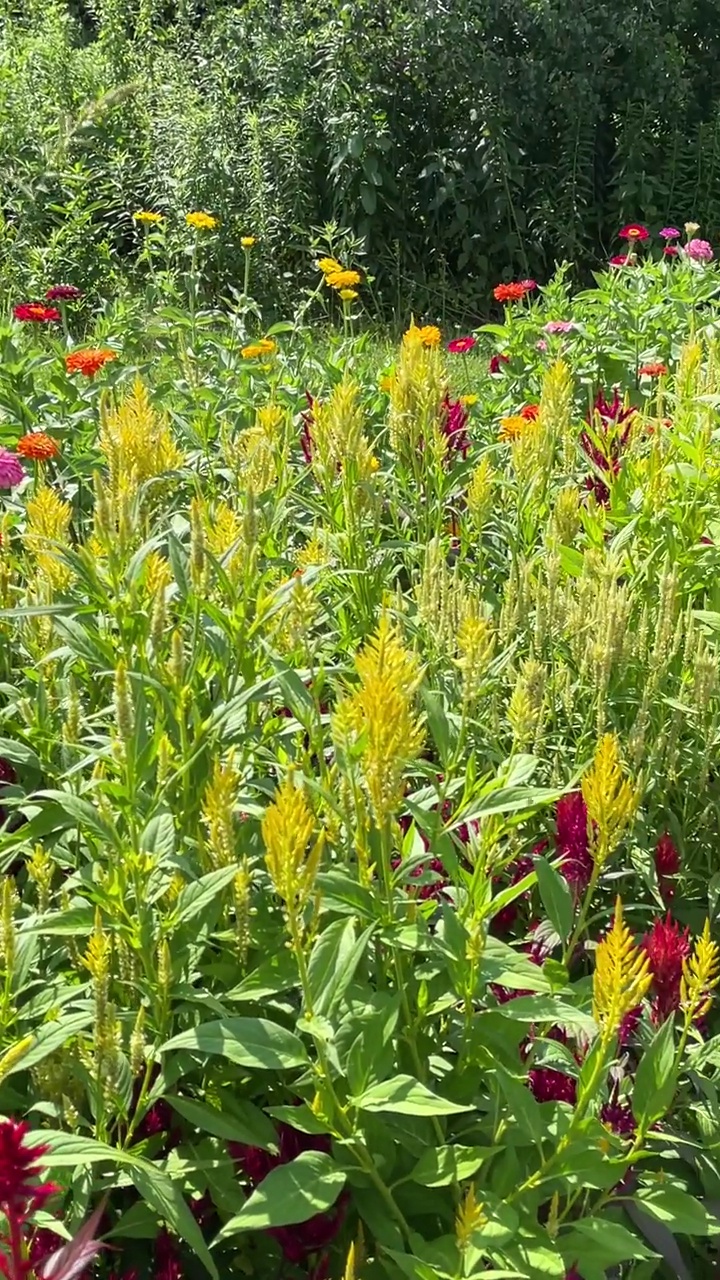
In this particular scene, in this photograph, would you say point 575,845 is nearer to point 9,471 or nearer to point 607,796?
point 607,796

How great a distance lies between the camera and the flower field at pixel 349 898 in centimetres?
125

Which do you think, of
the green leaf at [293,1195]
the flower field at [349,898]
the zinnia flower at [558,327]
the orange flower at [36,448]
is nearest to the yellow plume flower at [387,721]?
the flower field at [349,898]

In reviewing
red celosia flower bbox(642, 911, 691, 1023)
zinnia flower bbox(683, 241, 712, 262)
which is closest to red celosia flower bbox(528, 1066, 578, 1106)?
red celosia flower bbox(642, 911, 691, 1023)

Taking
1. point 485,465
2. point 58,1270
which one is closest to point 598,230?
point 485,465

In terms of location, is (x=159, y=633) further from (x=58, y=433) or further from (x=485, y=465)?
(x=58, y=433)

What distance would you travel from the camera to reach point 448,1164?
1333 mm

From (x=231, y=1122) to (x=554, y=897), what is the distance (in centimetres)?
46

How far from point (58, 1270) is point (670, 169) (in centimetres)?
817

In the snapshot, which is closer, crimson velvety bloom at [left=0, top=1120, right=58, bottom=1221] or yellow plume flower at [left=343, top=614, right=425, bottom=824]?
crimson velvety bloom at [left=0, top=1120, right=58, bottom=1221]

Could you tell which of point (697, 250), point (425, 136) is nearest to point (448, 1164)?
point (697, 250)

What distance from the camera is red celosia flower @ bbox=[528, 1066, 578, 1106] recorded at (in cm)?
154

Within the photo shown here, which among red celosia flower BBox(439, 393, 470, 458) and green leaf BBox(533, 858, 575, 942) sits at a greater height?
red celosia flower BBox(439, 393, 470, 458)

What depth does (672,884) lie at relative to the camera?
1.98 m

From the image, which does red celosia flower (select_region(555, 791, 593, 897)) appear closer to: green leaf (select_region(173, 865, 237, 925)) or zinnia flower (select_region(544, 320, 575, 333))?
green leaf (select_region(173, 865, 237, 925))
